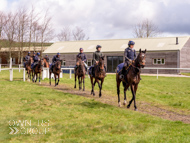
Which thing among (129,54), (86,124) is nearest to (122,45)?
(129,54)

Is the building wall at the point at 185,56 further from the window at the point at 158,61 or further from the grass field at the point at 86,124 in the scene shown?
the grass field at the point at 86,124

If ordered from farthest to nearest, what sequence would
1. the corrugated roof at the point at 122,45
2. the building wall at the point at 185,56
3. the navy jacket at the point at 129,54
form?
the corrugated roof at the point at 122,45
the building wall at the point at 185,56
the navy jacket at the point at 129,54

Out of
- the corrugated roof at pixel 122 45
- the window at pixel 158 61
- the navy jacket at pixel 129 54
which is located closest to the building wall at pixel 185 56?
the corrugated roof at pixel 122 45

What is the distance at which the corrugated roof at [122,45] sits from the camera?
38.3 metres

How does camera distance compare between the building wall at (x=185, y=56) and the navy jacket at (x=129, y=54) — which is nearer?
the navy jacket at (x=129, y=54)

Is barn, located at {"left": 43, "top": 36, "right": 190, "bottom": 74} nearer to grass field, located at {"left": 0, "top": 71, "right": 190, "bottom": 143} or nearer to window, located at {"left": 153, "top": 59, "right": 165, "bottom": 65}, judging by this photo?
window, located at {"left": 153, "top": 59, "right": 165, "bottom": 65}

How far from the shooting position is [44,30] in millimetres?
56156

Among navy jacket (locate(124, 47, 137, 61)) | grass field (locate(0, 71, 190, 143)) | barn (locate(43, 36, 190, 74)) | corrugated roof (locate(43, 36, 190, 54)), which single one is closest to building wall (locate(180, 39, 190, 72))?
barn (locate(43, 36, 190, 74))

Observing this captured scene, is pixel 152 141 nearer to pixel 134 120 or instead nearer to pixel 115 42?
pixel 134 120

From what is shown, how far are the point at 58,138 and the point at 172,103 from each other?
756 cm

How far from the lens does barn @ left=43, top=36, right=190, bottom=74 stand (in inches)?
1449

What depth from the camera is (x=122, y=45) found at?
43031 millimetres

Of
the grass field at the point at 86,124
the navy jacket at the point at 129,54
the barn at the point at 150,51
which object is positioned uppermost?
the barn at the point at 150,51

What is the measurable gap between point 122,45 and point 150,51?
624 cm
